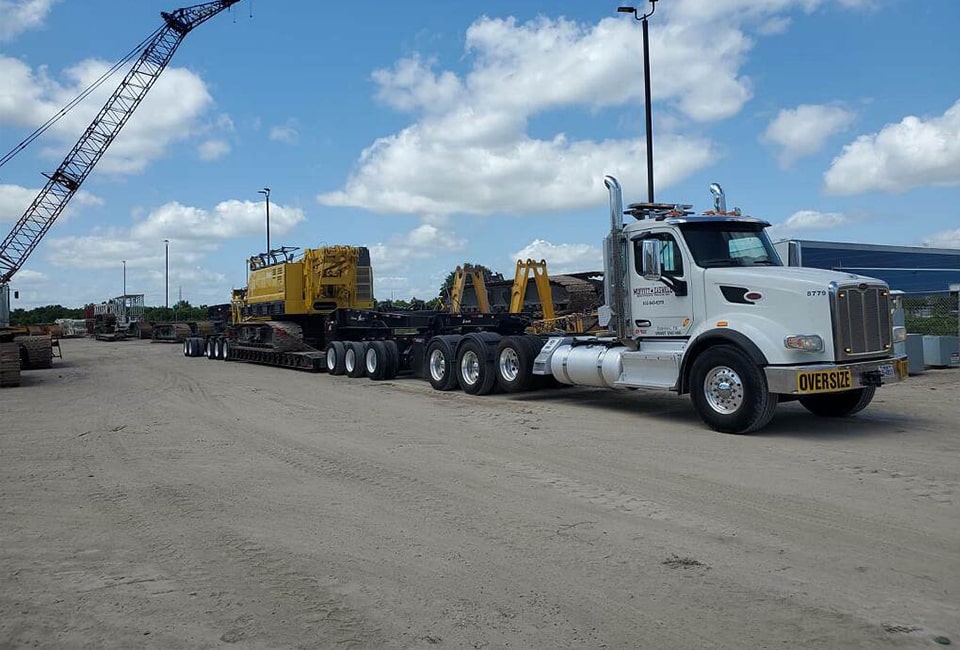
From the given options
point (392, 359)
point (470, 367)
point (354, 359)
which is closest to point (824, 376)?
point (470, 367)

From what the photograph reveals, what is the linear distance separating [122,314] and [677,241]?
2162 inches

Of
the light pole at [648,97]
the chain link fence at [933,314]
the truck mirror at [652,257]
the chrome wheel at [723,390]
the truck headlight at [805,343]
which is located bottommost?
the chrome wheel at [723,390]

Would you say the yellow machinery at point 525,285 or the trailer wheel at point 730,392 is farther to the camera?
the yellow machinery at point 525,285

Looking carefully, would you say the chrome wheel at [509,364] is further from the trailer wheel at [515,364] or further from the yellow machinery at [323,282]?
the yellow machinery at [323,282]

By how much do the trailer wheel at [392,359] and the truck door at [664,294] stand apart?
8.48 meters

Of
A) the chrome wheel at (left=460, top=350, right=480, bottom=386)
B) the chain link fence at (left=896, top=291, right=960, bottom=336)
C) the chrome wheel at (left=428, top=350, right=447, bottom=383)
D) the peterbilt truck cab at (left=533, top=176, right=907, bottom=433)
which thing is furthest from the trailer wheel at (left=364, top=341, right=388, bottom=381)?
the chain link fence at (left=896, top=291, right=960, bottom=336)

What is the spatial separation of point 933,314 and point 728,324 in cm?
1186

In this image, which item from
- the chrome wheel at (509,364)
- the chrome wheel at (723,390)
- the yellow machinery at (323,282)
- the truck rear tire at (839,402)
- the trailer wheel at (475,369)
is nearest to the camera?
the chrome wheel at (723,390)

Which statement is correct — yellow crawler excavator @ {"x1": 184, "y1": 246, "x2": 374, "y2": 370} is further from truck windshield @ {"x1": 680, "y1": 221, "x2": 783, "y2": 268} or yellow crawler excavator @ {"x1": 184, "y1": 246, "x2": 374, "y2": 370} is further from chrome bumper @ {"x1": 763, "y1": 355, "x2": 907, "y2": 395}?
chrome bumper @ {"x1": 763, "y1": 355, "x2": 907, "y2": 395}

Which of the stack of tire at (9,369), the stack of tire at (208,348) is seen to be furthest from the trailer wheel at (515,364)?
the stack of tire at (208,348)

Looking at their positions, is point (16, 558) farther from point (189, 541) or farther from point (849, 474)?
point (849, 474)

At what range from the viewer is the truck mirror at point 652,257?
35.7ft

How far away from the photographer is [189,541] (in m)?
5.48

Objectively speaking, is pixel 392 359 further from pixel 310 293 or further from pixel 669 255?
pixel 669 255
